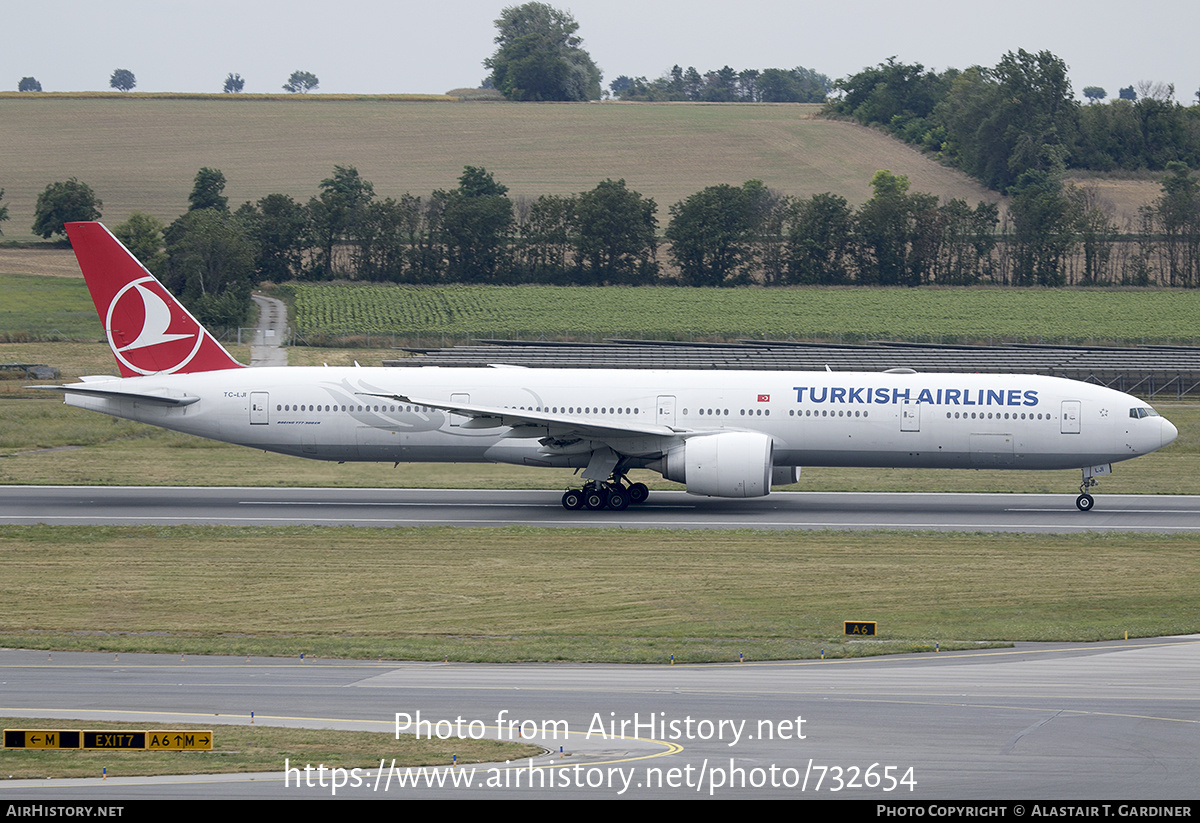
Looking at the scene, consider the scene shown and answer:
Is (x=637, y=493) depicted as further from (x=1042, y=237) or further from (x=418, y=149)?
(x=418, y=149)

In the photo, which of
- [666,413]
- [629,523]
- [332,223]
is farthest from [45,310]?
[629,523]

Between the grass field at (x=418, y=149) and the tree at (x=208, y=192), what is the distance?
9.14 ft

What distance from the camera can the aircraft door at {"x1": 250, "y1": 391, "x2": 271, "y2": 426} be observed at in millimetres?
34688

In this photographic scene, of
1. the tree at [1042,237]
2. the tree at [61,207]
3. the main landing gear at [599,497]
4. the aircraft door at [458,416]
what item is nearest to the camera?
the main landing gear at [599,497]

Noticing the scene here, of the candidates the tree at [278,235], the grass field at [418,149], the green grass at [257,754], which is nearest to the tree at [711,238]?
the grass field at [418,149]

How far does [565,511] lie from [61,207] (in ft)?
293

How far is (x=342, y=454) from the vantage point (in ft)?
115

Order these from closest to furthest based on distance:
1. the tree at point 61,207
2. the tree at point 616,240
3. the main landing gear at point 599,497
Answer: the main landing gear at point 599,497, the tree at point 616,240, the tree at point 61,207

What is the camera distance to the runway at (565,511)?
31328 mm

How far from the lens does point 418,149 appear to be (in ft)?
465

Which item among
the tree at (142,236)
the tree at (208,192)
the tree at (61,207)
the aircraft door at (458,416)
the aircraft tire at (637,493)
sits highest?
the tree at (208,192)

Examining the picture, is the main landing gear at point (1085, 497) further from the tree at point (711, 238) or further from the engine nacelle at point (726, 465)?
the tree at point (711, 238)

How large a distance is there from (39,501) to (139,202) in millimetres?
93075
